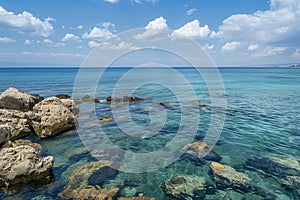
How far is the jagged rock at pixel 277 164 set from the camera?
9359 millimetres

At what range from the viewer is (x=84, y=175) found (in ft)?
29.8

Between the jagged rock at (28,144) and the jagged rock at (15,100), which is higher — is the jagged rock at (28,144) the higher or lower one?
the lower one

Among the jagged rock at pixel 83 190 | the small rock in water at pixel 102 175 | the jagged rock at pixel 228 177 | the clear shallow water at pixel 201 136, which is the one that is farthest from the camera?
the small rock in water at pixel 102 175

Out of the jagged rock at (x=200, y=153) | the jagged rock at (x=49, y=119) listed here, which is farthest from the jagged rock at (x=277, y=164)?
the jagged rock at (x=49, y=119)

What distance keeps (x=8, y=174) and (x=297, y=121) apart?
65.1ft

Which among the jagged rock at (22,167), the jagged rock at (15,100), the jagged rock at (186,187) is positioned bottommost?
the jagged rock at (186,187)

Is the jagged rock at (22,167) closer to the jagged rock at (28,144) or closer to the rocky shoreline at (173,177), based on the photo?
the rocky shoreline at (173,177)

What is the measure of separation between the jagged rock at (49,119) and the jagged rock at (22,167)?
4631mm

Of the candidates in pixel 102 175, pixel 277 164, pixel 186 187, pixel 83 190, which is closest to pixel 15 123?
pixel 102 175

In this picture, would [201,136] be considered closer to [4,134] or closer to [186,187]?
[186,187]

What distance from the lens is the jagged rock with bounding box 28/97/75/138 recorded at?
44.5ft

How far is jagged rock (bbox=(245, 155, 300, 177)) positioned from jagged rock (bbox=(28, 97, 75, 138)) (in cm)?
1135

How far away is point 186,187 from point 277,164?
484cm

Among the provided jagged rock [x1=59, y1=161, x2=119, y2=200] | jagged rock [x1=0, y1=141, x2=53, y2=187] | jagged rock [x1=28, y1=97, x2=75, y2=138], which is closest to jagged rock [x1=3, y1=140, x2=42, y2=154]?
jagged rock [x1=28, y1=97, x2=75, y2=138]
